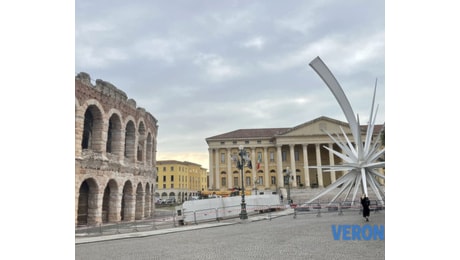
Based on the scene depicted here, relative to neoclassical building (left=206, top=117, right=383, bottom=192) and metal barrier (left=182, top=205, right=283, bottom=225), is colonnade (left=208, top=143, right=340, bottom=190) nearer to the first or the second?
neoclassical building (left=206, top=117, right=383, bottom=192)

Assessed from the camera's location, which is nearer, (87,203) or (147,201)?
(87,203)

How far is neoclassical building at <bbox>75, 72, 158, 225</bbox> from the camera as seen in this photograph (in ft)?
70.0

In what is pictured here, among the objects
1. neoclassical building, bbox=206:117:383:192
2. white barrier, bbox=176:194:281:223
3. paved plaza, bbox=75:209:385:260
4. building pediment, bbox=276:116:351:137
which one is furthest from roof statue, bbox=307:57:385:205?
neoclassical building, bbox=206:117:383:192

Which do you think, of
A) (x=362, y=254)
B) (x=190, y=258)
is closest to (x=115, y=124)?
(x=190, y=258)

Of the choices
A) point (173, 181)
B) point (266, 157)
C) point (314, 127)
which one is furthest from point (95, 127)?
point (173, 181)

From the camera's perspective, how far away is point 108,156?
79.2ft

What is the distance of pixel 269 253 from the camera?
31.3 feet

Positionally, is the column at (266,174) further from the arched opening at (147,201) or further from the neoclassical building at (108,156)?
the neoclassical building at (108,156)

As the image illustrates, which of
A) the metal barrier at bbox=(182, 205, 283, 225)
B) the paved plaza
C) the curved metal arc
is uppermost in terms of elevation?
the curved metal arc

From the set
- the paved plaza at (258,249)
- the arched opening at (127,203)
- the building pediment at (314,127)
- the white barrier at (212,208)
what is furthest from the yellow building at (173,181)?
the paved plaza at (258,249)

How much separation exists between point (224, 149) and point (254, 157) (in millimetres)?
6794

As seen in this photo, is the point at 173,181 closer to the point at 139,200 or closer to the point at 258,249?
the point at 139,200

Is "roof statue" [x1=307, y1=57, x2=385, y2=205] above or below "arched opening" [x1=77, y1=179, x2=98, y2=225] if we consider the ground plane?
above

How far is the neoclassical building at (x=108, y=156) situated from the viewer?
2133 centimetres
